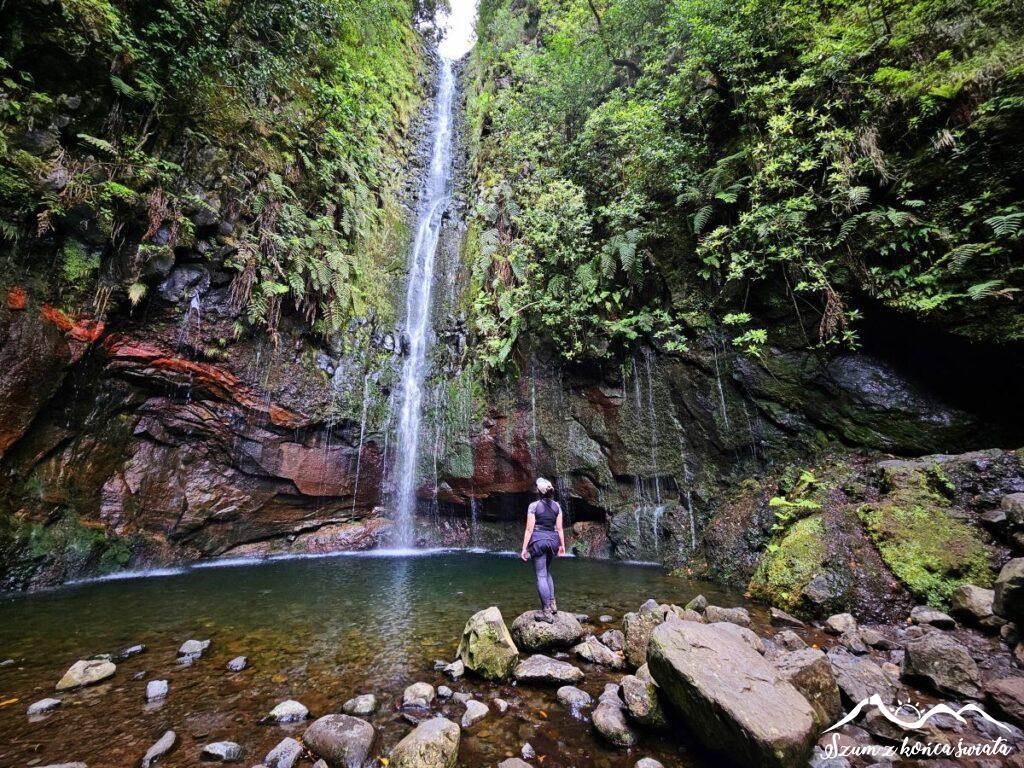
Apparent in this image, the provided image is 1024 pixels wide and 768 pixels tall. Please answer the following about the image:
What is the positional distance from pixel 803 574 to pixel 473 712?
5184 mm

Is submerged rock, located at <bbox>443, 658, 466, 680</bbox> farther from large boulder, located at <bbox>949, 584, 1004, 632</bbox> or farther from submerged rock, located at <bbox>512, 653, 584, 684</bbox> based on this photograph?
large boulder, located at <bbox>949, 584, 1004, 632</bbox>

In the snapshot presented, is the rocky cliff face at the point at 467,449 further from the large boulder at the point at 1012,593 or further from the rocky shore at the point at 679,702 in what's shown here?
the rocky shore at the point at 679,702

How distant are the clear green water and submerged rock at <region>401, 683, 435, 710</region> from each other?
13 cm

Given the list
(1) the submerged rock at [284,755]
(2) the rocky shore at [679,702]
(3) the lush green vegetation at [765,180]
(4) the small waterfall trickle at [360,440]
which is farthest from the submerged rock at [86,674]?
(3) the lush green vegetation at [765,180]

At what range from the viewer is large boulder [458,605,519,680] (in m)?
3.93

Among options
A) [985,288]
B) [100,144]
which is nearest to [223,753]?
[985,288]

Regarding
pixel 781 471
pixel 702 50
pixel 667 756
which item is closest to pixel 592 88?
pixel 702 50

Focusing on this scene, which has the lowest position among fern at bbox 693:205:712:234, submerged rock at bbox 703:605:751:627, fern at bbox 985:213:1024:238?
submerged rock at bbox 703:605:751:627

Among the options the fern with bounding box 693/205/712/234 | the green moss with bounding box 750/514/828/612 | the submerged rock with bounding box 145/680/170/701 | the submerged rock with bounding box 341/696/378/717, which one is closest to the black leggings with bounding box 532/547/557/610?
the submerged rock with bounding box 341/696/378/717

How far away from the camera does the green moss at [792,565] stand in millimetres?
5793

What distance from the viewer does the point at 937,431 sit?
6844 mm

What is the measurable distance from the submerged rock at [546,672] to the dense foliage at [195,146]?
9.71 m

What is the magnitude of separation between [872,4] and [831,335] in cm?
634

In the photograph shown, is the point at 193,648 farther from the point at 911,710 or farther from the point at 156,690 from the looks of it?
the point at 911,710
